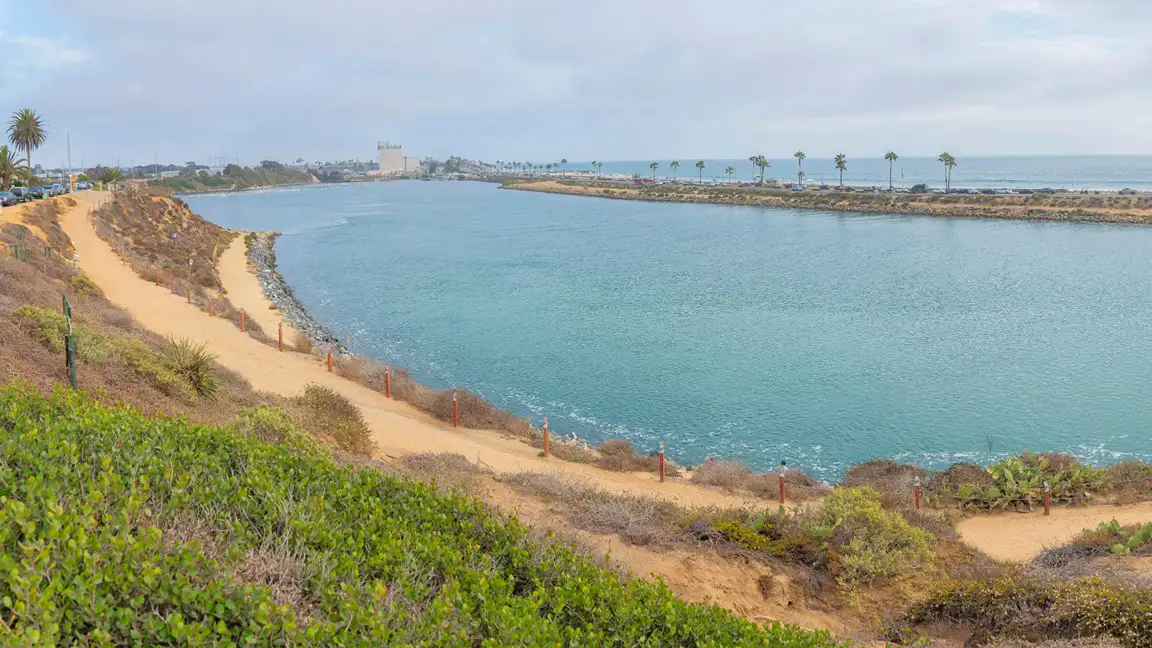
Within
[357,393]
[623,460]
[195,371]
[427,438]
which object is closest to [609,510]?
[623,460]

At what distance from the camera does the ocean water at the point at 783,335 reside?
23844 millimetres

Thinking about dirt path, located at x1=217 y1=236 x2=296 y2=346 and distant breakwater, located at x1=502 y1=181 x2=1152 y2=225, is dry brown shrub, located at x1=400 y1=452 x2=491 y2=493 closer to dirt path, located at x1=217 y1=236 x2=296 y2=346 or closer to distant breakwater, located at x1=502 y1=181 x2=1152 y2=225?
dirt path, located at x1=217 y1=236 x2=296 y2=346

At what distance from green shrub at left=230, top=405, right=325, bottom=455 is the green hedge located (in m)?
3.96

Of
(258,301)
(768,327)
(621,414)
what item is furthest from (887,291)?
(258,301)

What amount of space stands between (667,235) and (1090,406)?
59564 millimetres

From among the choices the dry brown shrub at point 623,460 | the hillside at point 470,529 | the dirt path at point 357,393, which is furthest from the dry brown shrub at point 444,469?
the dry brown shrub at point 623,460

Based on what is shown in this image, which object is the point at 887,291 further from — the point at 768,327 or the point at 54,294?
the point at 54,294

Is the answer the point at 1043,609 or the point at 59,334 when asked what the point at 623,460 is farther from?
the point at 59,334

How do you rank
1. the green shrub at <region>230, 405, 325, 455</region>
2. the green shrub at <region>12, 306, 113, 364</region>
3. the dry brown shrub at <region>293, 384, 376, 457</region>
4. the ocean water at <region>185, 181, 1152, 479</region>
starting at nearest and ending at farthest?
the green shrub at <region>230, 405, 325, 455</region>
the green shrub at <region>12, 306, 113, 364</region>
the dry brown shrub at <region>293, 384, 376, 457</region>
the ocean water at <region>185, 181, 1152, 479</region>

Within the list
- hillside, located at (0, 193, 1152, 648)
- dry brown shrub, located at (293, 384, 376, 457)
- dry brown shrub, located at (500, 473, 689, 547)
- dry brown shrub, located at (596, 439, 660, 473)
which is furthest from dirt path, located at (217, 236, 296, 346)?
dry brown shrub, located at (500, 473, 689, 547)

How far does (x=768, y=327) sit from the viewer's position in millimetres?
37531

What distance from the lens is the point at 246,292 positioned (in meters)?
43.6

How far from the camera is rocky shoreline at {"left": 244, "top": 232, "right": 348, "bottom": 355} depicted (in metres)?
34.3

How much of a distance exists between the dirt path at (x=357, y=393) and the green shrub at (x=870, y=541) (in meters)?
3.25
